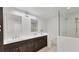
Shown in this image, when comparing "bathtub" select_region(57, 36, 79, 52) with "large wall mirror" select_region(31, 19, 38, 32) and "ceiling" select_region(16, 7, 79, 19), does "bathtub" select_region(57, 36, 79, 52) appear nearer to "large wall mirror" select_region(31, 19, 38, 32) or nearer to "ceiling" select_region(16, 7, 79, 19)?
"ceiling" select_region(16, 7, 79, 19)

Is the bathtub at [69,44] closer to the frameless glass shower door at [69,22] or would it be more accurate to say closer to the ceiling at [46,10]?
the frameless glass shower door at [69,22]

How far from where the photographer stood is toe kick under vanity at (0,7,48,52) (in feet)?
7.87

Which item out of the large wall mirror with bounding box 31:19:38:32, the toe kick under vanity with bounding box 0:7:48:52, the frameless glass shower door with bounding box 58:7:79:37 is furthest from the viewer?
the large wall mirror with bounding box 31:19:38:32

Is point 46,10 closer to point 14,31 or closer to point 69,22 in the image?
point 69,22

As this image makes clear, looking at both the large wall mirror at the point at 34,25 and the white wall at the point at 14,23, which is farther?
the large wall mirror at the point at 34,25

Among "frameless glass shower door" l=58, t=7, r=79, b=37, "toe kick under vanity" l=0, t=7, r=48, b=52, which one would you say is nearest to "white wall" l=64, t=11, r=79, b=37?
"frameless glass shower door" l=58, t=7, r=79, b=37

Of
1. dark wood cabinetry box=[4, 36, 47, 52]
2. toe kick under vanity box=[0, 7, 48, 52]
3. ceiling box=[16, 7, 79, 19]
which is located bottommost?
dark wood cabinetry box=[4, 36, 47, 52]

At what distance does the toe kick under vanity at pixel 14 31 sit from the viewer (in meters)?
2.40

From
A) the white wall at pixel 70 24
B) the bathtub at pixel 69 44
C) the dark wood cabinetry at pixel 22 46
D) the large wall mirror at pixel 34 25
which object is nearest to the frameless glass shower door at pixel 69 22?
the white wall at pixel 70 24

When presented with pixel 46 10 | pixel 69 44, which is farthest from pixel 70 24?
pixel 46 10

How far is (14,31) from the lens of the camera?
3.21 metres

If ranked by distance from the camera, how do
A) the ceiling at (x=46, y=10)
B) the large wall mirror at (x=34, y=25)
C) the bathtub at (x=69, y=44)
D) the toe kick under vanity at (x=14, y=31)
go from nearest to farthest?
the toe kick under vanity at (x=14, y=31) → the bathtub at (x=69, y=44) → the ceiling at (x=46, y=10) → the large wall mirror at (x=34, y=25)

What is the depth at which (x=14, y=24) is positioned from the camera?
3209 millimetres
